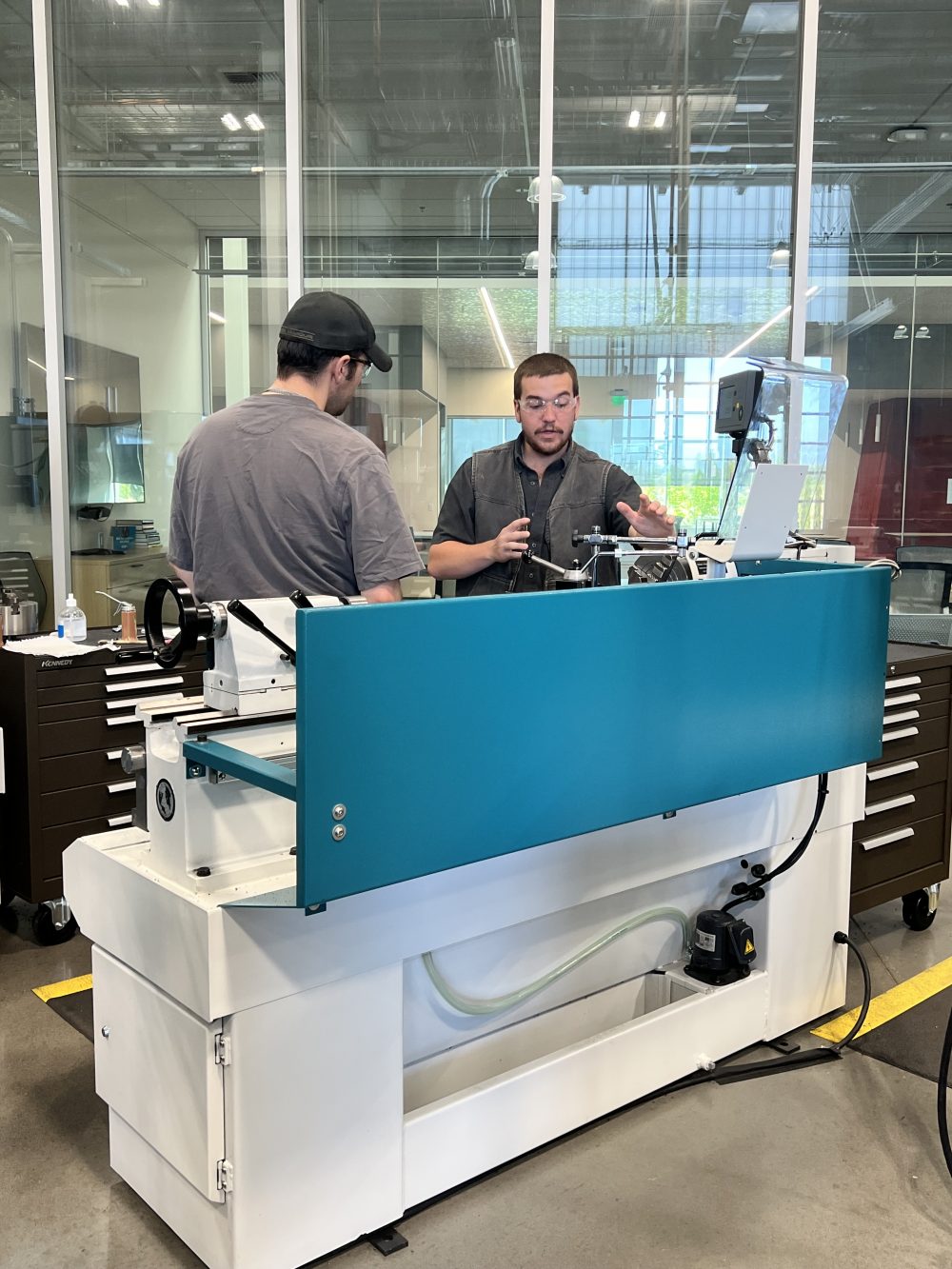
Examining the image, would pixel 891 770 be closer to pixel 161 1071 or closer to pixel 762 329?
pixel 161 1071

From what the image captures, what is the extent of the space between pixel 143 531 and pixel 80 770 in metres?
1.95

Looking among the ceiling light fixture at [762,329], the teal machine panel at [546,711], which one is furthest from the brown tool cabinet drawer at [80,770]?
the ceiling light fixture at [762,329]

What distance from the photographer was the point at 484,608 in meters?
1.39

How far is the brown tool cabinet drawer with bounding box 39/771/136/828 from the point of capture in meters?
2.71

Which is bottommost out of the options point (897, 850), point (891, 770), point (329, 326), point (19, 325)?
point (897, 850)

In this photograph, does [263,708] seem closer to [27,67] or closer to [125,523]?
[125,523]

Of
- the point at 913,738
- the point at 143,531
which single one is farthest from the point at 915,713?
the point at 143,531

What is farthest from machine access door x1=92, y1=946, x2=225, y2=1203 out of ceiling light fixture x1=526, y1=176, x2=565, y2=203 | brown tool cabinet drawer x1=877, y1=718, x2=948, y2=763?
ceiling light fixture x1=526, y1=176, x2=565, y2=203

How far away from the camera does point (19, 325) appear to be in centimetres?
440

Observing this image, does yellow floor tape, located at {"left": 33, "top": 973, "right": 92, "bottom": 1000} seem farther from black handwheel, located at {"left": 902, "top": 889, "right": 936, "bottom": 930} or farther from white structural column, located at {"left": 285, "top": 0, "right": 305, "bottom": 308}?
white structural column, located at {"left": 285, "top": 0, "right": 305, "bottom": 308}

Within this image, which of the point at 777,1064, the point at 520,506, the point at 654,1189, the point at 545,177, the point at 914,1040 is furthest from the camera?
the point at 545,177

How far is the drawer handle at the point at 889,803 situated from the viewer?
266 centimetres

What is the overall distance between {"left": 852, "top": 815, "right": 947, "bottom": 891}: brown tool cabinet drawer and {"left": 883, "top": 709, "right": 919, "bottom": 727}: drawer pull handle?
10.9 inches

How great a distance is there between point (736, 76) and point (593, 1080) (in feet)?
13.2
